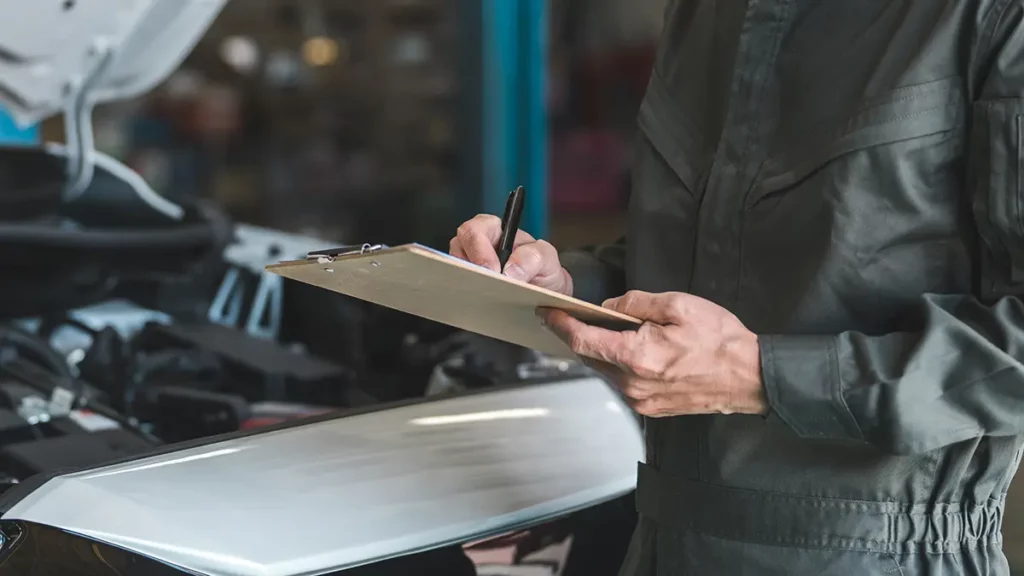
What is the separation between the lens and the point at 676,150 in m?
0.97

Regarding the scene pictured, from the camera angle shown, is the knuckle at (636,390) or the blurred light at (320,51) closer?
the knuckle at (636,390)

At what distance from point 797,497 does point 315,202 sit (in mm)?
2680

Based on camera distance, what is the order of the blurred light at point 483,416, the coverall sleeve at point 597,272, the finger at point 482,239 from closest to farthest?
the finger at point 482,239, the coverall sleeve at point 597,272, the blurred light at point 483,416

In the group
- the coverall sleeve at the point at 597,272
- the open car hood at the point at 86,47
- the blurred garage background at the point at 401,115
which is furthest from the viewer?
the blurred garage background at the point at 401,115

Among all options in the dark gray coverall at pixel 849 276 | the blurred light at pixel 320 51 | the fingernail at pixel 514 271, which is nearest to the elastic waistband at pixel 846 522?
the dark gray coverall at pixel 849 276

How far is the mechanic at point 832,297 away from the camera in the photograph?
2.43 feet

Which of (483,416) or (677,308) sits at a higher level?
(677,308)

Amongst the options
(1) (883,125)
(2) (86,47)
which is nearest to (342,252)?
(1) (883,125)

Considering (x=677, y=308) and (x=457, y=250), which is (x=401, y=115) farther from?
(x=677, y=308)

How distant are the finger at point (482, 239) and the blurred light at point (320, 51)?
2715mm

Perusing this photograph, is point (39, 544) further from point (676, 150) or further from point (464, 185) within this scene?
point (464, 185)

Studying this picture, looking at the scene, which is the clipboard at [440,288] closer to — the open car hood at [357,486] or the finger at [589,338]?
the finger at [589,338]

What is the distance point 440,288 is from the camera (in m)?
0.80

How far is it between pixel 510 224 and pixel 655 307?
0.68 feet
